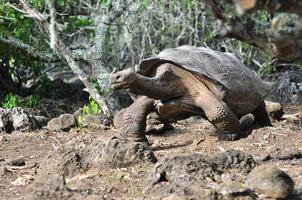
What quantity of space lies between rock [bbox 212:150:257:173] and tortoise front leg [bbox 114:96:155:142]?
153 centimetres

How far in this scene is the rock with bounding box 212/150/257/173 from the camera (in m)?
3.36

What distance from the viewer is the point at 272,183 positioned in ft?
9.47

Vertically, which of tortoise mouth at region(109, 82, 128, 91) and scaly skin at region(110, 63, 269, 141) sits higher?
tortoise mouth at region(109, 82, 128, 91)

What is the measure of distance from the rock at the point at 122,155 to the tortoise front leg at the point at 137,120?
4.11 feet

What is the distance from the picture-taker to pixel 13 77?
9977 mm

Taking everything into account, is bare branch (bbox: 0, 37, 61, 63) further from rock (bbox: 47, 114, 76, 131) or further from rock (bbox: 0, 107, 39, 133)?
rock (bbox: 47, 114, 76, 131)

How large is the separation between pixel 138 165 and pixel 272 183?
37.1 inches

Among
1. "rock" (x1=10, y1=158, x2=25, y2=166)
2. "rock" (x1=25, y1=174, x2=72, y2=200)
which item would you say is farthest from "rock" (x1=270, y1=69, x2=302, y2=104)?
"rock" (x1=25, y1=174, x2=72, y2=200)

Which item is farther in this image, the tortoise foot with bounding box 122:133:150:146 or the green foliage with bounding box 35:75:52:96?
the green foliage with bounding box 35:75:52:96

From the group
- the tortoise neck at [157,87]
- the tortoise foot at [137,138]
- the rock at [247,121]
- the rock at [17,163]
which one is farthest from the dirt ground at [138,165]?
the tortoise neck at [157,87]

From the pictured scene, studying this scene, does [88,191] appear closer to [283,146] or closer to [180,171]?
[180,171]

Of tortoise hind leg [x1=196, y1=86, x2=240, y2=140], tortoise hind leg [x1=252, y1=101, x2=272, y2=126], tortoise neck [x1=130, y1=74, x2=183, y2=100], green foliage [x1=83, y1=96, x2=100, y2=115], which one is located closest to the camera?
tortoise neck [x1=130, y1=74, x2=183, y2=100]

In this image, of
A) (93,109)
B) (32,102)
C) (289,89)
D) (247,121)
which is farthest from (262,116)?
(32,102)

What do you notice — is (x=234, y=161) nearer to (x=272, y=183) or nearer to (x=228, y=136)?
A: (x=272, y=183)
